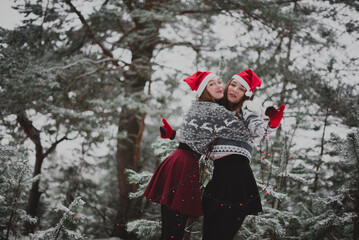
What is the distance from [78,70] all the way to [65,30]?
41.5 inches

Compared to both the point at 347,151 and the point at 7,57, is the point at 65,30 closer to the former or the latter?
the point at 7,57

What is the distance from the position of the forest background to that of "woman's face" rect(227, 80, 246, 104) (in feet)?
2.64

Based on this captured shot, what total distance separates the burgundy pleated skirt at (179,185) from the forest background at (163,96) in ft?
1.92

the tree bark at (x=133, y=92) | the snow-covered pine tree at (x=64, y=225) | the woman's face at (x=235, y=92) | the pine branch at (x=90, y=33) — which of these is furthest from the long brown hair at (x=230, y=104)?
the pine branch at (x=90, y=33)

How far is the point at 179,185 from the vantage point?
1.98 m

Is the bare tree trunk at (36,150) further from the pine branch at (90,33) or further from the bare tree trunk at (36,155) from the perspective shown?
the pine branch at (90,33)

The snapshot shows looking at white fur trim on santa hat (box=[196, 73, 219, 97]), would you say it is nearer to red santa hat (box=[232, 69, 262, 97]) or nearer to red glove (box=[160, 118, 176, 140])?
red santa hat (box=[232, 69, 262, 97])

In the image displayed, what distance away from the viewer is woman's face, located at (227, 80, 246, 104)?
7.30 feet

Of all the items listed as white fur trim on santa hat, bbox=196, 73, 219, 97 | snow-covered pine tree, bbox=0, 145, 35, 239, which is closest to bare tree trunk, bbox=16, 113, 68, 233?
snow-covered pine tree, bbox=0, 145, 35, 239

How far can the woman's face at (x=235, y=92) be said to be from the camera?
2225mm

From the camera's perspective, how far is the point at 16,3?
5141mm

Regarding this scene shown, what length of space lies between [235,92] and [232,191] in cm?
84

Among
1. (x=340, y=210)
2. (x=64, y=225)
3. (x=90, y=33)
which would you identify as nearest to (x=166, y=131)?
(x=64, y=225)

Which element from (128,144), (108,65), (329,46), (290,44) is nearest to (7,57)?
(108,65)
